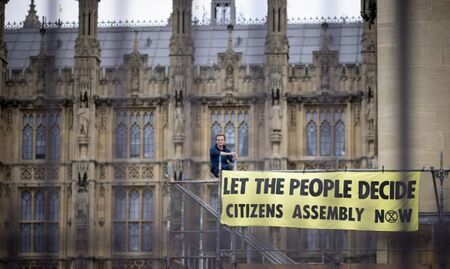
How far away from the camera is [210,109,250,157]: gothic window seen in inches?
1551

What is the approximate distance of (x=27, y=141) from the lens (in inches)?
1564

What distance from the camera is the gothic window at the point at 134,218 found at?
38.5 metres

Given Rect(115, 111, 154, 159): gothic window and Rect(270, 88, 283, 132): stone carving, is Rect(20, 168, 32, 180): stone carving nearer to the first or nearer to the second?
Rect(115, 111, 154, 159): gothic window

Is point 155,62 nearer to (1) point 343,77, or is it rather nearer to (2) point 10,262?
(1) point 343,77

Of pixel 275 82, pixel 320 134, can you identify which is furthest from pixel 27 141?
pixel 320 134

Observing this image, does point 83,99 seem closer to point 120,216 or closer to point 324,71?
point 120,216

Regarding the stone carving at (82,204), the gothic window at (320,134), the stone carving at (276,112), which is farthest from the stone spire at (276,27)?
the stone carving at (82,204)

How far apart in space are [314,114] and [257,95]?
2.01m

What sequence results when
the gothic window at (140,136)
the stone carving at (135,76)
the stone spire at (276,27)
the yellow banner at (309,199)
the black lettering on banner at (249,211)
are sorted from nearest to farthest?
the yellow banner at (309,199), the black lettering on banner at (249,211), the stone spire at (276,27), the gothic window at (140,136), the stone carving at (135,76)

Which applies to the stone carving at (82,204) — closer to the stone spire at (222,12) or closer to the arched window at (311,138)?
the arched window at (311,138)

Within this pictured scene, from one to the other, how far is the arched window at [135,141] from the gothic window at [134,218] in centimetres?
123

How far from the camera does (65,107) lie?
130ft

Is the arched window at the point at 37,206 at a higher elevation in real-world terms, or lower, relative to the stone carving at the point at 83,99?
lower

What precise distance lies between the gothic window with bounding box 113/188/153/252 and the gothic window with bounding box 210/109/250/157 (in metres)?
3.06
